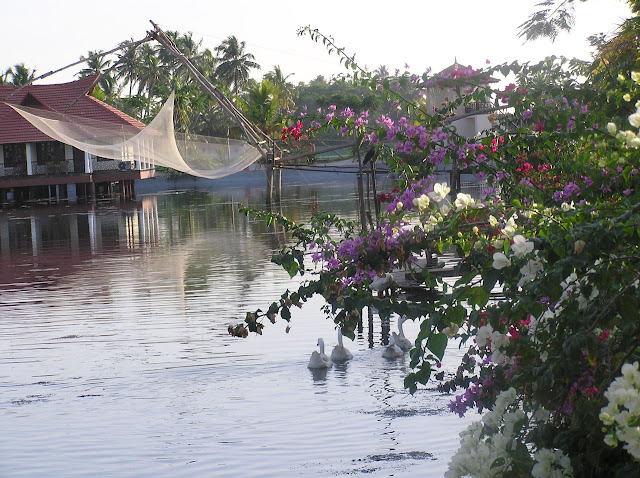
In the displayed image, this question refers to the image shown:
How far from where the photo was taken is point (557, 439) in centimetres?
225

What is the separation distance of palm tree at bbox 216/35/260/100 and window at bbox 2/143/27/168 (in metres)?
20.6

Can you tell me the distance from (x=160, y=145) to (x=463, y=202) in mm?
15197

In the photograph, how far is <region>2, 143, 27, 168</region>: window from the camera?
38.1 meters

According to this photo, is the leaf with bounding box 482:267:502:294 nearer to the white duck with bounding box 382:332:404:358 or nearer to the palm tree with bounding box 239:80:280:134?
the white duck with bounding box 382:332:404:358

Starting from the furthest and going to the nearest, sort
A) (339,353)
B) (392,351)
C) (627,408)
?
(392,351), (339,353), (627,408)

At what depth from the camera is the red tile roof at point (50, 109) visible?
36.9 metres

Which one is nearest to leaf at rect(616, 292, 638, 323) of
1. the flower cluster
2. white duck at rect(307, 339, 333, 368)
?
the flower cluster

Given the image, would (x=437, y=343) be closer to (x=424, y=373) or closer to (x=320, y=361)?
(x=424, y=373)

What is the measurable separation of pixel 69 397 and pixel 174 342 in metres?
1.90

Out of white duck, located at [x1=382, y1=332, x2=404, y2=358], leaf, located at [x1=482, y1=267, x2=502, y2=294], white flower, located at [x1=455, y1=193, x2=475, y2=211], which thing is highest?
white flower, located at [x1=455, y1=193, x2=475, y2=211]

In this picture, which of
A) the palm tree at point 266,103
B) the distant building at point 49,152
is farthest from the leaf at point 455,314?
the palm tree at point 266,103

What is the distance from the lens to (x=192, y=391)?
7.47 meters

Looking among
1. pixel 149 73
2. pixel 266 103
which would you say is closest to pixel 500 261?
pixel 266 103

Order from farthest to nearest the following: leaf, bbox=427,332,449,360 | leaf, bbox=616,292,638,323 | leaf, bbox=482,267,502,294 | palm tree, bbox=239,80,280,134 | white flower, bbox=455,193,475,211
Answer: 1. palm tree, bbox=239,80,280,134
2. white flower, bbox=455,193,475,211
3. leaf, bbox=427,332,449,360
4. leaf, bbox=482,267,502,294
5. leaf, bbox=616,292,638,323
